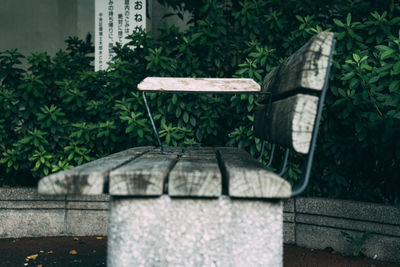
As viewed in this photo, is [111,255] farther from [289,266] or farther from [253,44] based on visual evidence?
[253,44]

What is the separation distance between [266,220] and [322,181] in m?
1.97

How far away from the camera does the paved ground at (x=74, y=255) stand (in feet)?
8.11

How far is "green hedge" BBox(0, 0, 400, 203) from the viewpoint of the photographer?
257cm

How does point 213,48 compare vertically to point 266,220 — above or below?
above

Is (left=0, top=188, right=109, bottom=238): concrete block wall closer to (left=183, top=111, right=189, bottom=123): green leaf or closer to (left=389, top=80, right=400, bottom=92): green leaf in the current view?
(left=183, top=111, right=189, bottom=123): green leaf

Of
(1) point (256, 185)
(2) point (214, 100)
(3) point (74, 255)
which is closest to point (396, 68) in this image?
(2) point (214, 100)

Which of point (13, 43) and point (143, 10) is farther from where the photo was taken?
point (13, 43)

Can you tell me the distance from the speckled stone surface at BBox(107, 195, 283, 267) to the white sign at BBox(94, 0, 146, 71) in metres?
3.04

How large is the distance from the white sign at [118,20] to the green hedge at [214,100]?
2.43 feet

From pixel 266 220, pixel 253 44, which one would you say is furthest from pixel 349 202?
pixel 266 220

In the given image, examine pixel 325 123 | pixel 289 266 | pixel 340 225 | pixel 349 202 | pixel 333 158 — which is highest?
pixel 325 123

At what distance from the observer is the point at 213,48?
2898 millimetres

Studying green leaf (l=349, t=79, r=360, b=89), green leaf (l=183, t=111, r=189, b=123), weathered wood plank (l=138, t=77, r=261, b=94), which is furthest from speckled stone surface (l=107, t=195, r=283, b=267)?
green leaf (l=183, t=111, r=189, b=123)

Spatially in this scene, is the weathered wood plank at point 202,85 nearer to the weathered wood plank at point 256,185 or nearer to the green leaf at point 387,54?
the weathered wood plank at point 256,185
